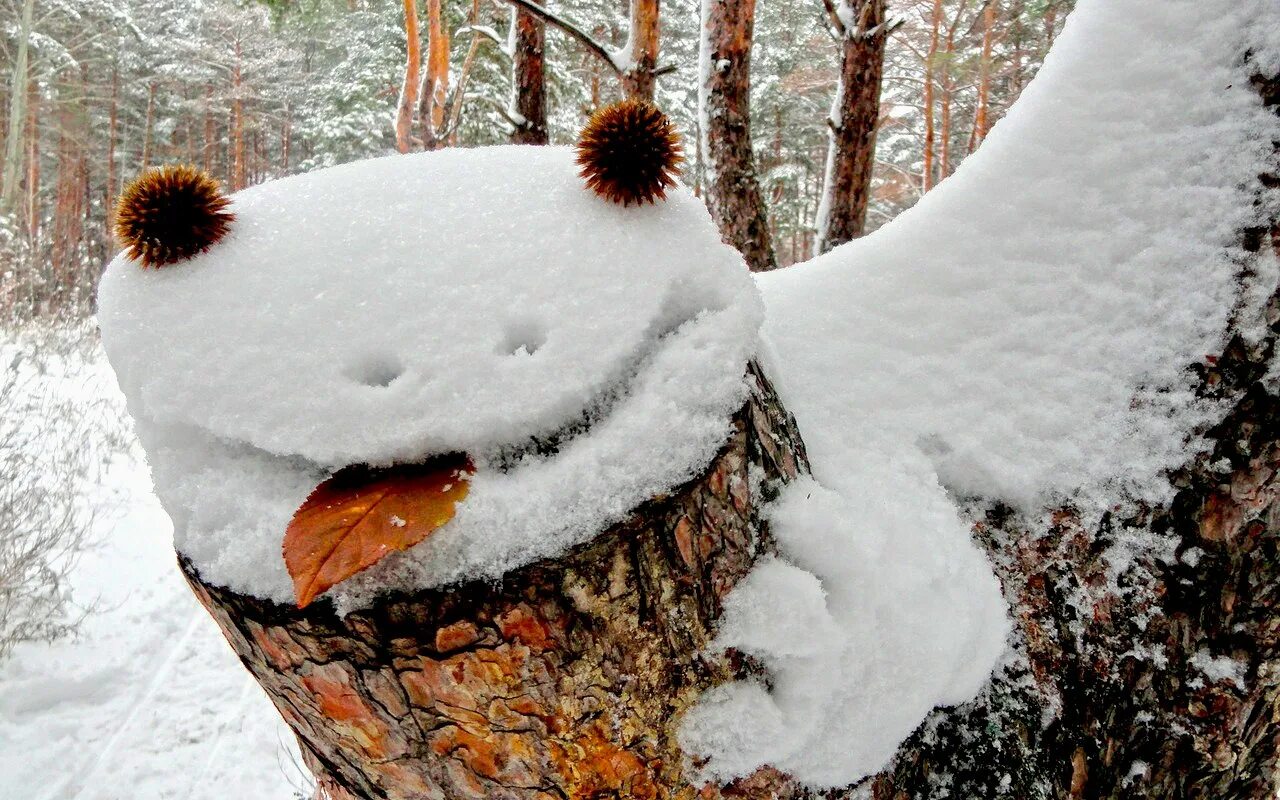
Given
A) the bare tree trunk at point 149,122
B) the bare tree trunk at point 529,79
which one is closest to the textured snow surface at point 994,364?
the bare tree trunk at point 529,79

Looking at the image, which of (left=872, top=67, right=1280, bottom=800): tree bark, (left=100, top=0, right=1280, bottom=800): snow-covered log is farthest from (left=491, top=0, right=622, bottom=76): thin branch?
(left=872, top=67, right=1280, bottom=800): tree bark

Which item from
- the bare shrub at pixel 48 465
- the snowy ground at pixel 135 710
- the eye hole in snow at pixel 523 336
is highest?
the eye hole in snow at pixel 523 336

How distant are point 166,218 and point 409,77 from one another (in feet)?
26.4

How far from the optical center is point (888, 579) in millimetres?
818

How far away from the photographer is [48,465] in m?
5.11

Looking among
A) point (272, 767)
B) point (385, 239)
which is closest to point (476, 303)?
point (385, 239)

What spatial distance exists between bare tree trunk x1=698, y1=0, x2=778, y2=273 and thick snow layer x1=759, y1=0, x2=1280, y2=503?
2.31 metres

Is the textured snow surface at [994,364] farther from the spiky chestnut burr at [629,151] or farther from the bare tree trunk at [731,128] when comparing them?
the bare tree trunk at [731,128]

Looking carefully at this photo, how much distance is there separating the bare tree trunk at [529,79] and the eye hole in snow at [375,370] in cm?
450

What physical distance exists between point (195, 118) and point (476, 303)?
76.5 ft

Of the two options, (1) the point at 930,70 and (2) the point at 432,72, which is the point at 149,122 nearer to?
(2) the point at 432,72

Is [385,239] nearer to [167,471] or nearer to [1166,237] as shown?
[167,471]

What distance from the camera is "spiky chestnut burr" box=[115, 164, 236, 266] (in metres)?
0.78

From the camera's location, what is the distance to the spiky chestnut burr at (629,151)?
0.80 meters
